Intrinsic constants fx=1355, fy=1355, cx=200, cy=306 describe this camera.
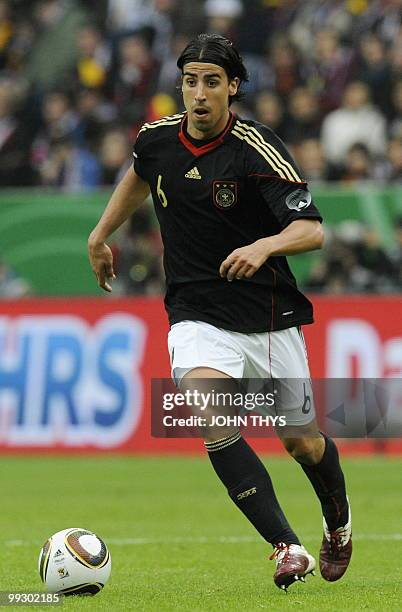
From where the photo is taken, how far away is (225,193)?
645cm

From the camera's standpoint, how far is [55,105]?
1841 cm

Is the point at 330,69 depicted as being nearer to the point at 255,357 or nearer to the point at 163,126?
the point at 163,126

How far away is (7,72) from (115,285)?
5.76m

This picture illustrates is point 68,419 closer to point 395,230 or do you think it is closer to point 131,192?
point 395,230

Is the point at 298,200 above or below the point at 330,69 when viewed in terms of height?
below

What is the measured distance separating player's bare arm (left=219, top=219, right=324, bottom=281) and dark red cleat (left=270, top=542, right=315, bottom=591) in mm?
1286

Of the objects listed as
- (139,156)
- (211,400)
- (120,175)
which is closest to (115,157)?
(120,175)

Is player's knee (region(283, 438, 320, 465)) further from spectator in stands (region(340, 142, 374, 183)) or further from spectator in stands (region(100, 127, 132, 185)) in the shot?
spectator in stands (region(100, 127, 132, 185))

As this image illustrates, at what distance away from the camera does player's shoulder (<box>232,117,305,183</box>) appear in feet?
20.9

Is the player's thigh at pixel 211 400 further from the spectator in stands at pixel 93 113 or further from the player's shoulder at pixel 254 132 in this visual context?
the spectator in stands at pixel 93 113

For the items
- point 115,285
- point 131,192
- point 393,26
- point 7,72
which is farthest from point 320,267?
point 131,192

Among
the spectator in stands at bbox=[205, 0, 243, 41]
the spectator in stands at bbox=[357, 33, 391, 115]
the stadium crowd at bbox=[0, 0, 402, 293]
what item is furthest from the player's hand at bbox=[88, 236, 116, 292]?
the spectator in stands at bbox=[205, 0, 243, 41]

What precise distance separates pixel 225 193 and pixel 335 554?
1.91 metres

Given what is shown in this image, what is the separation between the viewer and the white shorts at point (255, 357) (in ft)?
21.0
